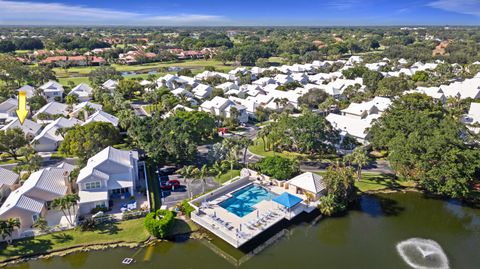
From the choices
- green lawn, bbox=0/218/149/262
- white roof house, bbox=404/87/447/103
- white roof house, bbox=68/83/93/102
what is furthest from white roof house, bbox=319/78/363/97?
green lawn, bbox=0/218/149/262

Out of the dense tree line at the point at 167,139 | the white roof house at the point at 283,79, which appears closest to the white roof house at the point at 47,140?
the dense tree line at the point at 167,139

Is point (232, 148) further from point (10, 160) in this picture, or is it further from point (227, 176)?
point (10, 160)

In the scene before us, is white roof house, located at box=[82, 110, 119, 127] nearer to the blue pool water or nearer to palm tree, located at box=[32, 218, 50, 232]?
palm tree, located at box=[32, 218, 50, 232]

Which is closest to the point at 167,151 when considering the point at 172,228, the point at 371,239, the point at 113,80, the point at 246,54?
the point at 172,228

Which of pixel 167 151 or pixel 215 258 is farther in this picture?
pixel 167 151

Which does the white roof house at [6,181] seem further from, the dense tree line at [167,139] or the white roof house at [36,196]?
the dense tree line at [167,139]

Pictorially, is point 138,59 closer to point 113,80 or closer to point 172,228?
point 113,80
